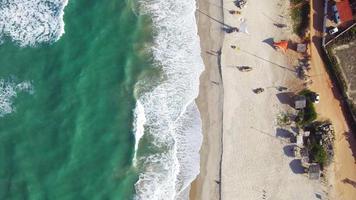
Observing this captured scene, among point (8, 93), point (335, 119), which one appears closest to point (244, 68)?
point (335, 119)

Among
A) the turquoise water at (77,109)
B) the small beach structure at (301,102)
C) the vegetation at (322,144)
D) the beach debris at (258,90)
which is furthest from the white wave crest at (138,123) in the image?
the vegetation at (322,144)

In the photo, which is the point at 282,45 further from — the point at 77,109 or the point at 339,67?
the point at 77,109

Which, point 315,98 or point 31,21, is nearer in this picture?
point 315,98

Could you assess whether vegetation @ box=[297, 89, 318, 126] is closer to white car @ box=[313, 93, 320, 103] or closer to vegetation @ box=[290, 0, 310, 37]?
white car @ box=[313, 93, 320, 103]

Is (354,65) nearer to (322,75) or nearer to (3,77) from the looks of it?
(322,75)

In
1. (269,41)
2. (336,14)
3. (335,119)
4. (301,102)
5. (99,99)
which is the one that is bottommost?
(335,119)
